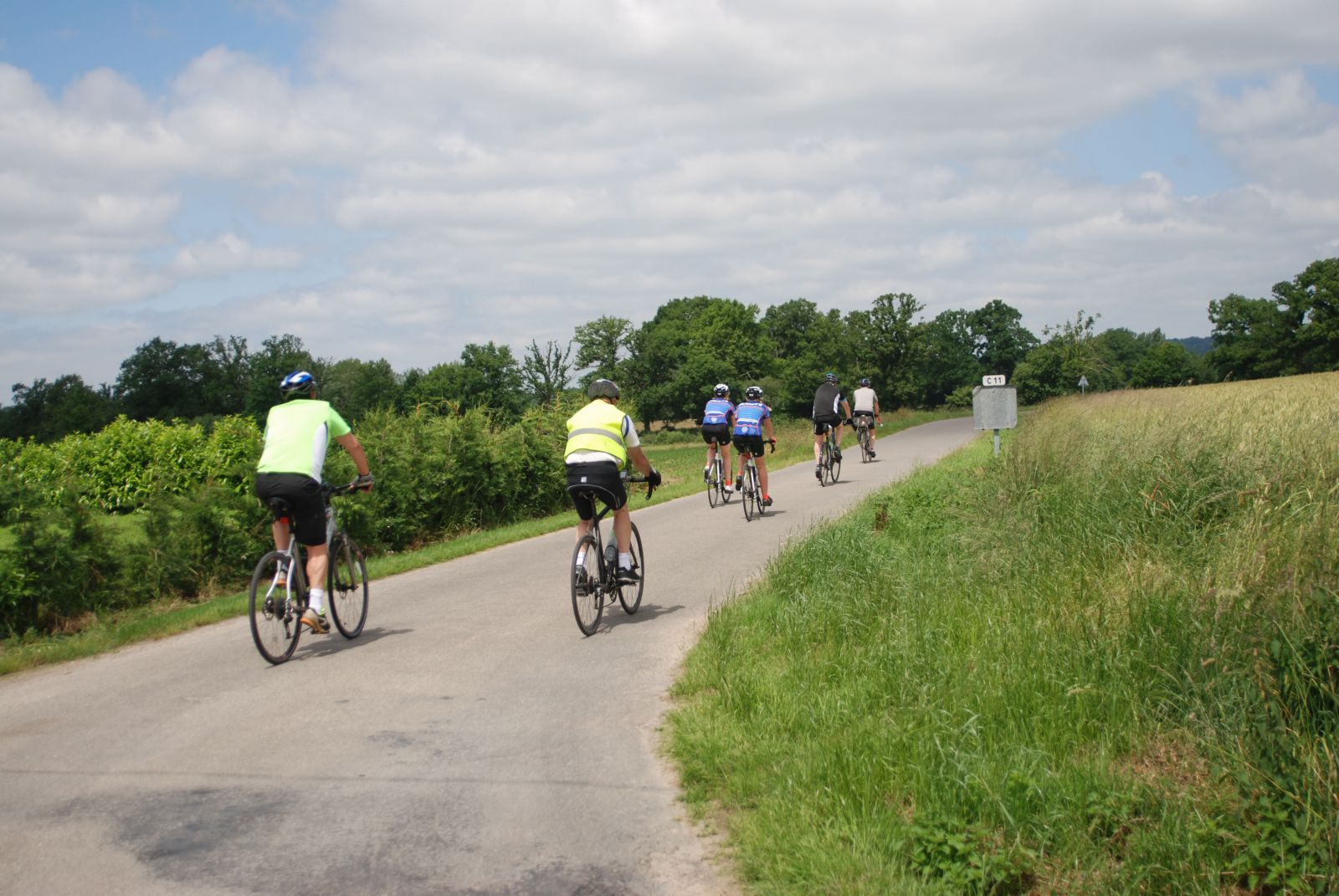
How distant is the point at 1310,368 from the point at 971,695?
9758 centimetres

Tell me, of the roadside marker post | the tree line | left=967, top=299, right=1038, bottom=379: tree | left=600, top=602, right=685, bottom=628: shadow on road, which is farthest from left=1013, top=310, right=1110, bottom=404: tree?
left=967, top=299, right=1038, bottom=379: tree

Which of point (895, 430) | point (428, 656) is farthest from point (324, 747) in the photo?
point (895, 430)

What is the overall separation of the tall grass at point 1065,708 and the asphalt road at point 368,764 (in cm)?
47

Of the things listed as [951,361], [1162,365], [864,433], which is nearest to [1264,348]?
[1162,365]

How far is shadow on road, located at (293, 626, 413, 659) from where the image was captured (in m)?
8.04

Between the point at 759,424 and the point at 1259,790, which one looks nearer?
the point at 1259,790

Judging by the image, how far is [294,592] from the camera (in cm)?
773

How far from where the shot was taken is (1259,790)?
153 inches

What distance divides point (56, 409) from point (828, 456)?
278 ft

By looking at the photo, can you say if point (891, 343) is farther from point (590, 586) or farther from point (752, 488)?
point (590, 586)

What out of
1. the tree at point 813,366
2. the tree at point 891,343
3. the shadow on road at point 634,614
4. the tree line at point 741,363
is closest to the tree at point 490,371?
the tree line at point 741,363

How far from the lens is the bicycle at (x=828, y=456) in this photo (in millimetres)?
20531

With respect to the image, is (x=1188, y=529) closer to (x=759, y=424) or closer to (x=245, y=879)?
(x=245, y=879)

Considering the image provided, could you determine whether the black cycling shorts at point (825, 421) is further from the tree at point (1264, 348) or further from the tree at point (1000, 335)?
the tree at point (1000, 335)
